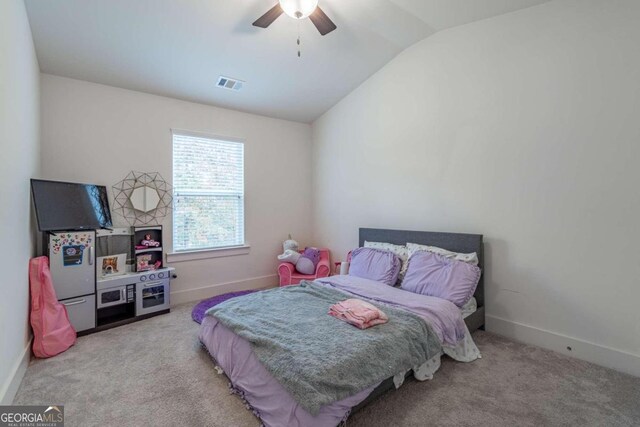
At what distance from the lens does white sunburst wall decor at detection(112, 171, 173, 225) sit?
3564mm

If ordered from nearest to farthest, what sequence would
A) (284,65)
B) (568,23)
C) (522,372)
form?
(522,372)
(568,23)
(284,65)

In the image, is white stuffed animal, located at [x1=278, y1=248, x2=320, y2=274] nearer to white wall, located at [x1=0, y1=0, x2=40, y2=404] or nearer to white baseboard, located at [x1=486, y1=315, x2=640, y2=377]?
white baseboard, located at [x1=486, y1=315, x2=640, y2=377]

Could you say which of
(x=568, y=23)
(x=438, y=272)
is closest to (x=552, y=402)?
(x=438, y=272)

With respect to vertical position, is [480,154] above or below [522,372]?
above

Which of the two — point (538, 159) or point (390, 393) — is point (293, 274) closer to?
point (390, 393)

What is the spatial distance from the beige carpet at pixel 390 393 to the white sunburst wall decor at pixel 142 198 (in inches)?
62.0

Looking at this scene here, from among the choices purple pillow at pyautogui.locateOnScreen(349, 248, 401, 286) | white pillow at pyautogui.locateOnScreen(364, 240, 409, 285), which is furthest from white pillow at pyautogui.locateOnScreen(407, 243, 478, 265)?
purple pillow at pyautogui.locateOnScreen(349, 248, 401, 286)

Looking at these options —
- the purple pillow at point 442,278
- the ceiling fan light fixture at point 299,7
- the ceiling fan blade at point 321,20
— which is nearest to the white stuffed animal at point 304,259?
the purple pillow at point 442,278

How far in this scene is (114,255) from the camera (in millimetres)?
3316

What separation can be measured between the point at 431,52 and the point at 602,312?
120 inches

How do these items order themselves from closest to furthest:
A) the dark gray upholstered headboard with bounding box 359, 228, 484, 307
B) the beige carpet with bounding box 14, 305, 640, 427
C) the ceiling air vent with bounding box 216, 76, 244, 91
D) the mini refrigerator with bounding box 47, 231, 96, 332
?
the beige carpet with bounding box 14, 305, 640, 427 → the mini refrigerator with bounding box 47, 231, 96, 332 → the dark gray upholstered headboard with bounding box 359, 228, 484, 307 → the ceiling air vent with bounding box 216, 76, 244, 91

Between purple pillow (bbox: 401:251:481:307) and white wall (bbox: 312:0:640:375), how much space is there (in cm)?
47

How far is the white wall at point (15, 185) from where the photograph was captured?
1.81 m

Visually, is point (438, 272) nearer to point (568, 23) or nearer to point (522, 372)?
point (522, 372)
